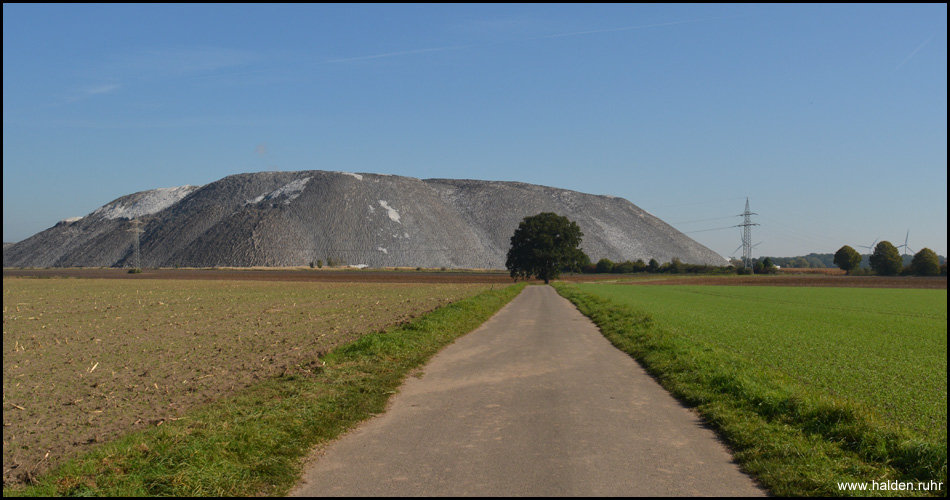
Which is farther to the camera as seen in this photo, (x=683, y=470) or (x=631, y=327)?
(x=631, y=327)

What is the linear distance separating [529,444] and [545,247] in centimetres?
9300

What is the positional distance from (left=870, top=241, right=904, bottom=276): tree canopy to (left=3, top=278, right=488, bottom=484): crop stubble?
149m

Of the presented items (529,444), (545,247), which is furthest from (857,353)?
(545,247)

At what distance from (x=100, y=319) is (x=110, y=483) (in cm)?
2697

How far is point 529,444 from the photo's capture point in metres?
8.70

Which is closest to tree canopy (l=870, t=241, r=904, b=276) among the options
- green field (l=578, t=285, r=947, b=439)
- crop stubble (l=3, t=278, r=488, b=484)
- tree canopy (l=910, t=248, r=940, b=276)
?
tree canopy (l=910, t=248, r=940, b=276)

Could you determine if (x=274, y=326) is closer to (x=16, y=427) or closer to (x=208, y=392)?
(x=208, y=392)

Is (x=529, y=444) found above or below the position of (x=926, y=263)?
below

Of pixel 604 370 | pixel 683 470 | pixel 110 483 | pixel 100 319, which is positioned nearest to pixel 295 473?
pixel 110 483

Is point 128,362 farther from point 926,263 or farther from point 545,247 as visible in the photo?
point 926,263

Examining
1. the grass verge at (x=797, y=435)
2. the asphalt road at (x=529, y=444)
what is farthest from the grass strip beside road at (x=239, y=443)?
the grass verge at (x=797, y=435)

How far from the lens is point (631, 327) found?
81.7 ft

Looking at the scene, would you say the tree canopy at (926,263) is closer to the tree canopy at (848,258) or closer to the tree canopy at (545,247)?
the tree canopy at (848,258)

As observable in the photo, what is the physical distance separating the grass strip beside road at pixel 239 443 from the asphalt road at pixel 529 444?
510 mm
